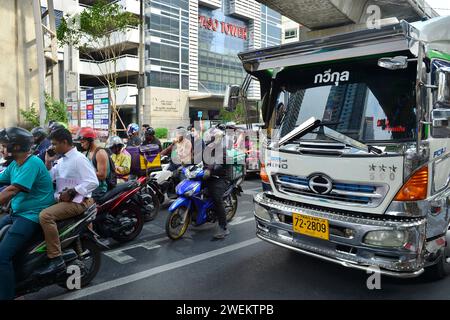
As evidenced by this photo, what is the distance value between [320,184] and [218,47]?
131 feet

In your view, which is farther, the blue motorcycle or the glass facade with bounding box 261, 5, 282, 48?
the glass facade with bounding box 261, 5, 282, 48

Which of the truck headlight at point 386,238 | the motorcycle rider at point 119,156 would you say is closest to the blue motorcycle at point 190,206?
the motorcycle rider at point 119,156

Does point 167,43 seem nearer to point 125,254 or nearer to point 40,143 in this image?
point 40,143

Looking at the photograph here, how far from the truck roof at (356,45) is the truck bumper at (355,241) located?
1511mm

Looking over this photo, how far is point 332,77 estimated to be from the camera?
378 cm

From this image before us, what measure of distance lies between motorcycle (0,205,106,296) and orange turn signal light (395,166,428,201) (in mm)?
3016

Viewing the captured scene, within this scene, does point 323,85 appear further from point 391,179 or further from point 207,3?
point 207,3

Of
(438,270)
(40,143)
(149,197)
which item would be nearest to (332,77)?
(438,270)

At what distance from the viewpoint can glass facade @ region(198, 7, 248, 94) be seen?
39.6 meters

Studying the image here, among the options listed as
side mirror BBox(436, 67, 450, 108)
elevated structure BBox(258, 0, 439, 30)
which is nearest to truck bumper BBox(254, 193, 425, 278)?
side mirror BBox(436, 67, 450, 108)

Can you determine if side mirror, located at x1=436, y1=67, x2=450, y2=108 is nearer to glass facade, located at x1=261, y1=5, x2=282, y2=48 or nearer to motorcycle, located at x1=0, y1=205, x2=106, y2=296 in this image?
motorcycle, located at x1=0, y1=205, x2=106, y2=296

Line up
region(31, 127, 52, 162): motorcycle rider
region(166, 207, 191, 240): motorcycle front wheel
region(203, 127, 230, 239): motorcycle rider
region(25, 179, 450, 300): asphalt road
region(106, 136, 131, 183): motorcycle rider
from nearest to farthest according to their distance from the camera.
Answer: region(25, 179, 450, 300): asphalt road → region(166, 207, 191, 240): motorcycle front wheel → region(203, 127, 230, 239): motorcycle rider → region(31, 127, 52, 162): motorcycle rider → region(106, 136, 131, 183): motorcycle rider

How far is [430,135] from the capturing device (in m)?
3.21
